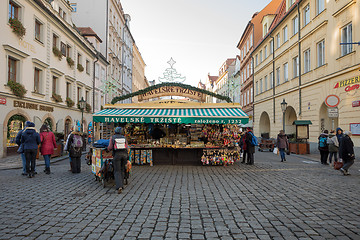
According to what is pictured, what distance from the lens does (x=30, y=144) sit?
905 cm

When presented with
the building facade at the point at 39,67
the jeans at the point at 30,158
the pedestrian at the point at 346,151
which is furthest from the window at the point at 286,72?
the jeans at the point at 30,158

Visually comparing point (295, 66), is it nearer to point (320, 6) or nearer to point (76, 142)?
point (320, 6)

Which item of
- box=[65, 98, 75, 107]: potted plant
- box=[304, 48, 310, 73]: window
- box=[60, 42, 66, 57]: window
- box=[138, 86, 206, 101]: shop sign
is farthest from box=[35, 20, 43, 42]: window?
box=[304, 48, 310, 73]: window

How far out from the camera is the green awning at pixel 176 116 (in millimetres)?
11328

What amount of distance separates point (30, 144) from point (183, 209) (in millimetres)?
6279

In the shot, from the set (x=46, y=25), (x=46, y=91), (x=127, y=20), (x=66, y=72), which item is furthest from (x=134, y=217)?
(x=127, y=20)

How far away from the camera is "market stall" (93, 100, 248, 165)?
11.6 m

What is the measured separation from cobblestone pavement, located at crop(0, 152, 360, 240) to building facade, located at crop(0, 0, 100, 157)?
8355 mm

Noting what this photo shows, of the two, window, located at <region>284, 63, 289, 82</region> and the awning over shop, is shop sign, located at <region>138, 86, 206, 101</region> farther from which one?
window, located at <region>284, 63, 289, 82</region>

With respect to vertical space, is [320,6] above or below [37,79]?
above

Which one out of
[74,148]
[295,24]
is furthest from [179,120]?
[295,24]

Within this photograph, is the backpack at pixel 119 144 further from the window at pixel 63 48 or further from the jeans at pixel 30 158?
the window at pixel 63 48

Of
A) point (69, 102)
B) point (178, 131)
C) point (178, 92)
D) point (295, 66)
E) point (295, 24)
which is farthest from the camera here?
point (69, 102)

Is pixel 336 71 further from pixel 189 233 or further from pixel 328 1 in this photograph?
pixel 189 233
